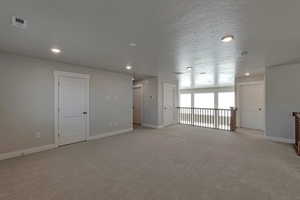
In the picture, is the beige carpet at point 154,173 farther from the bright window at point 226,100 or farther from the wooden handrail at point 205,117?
the bright window at point 226,100

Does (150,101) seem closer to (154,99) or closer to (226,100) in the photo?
(154,99)

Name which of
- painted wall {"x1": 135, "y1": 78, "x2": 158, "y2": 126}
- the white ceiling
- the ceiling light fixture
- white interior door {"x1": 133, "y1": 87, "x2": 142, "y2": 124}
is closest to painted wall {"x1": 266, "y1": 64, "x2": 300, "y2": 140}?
the white ceiling

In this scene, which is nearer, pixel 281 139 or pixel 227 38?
pixel 227 38

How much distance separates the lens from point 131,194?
1857 millimetres

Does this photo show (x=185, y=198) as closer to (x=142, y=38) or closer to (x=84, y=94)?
(x=142, y=38)

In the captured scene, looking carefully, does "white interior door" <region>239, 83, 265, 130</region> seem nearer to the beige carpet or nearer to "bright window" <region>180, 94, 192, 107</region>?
the beige carpet

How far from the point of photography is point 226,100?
33.2 ft

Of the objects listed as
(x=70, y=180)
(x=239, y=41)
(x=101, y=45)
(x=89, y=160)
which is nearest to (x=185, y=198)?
(x=70, y=180)

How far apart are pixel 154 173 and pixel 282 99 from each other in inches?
175

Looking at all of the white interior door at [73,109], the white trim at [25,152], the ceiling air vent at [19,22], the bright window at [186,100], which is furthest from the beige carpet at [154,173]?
the bright window at [186,100]

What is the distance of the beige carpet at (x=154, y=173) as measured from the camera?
6.12ft

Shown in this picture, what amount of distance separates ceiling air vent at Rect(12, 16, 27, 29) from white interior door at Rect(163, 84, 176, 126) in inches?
207

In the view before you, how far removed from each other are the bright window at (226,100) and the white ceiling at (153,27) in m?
7.26

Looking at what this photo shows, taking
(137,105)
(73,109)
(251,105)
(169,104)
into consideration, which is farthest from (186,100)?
(73,109)
